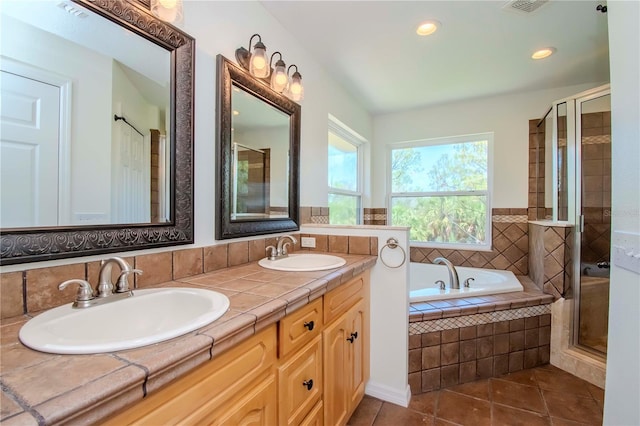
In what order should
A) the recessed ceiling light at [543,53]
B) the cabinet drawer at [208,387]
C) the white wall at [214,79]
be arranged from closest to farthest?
the cabinet drawer at [208,387] → the white wall at [214,79] → the recessed ceiling light at [543,53]

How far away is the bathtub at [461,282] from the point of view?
2.11 m

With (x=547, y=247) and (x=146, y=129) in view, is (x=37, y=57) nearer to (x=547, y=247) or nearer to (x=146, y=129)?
(x=146, y=129)

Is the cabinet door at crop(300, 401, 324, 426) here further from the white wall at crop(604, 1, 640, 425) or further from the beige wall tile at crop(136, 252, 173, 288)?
the white wall at crop(604, 1, 640, 425)

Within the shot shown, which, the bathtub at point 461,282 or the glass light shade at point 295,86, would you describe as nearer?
the glass light shade at point 295,86

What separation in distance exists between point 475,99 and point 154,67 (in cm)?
312

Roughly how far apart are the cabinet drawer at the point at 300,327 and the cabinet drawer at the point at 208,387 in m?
0.05

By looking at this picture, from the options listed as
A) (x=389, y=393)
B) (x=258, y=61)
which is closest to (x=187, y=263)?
(x=258, y=61)

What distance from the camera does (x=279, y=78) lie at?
5.37 feet

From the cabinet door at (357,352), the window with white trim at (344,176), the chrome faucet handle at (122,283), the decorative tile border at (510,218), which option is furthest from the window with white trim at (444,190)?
the chrome faucet handle at (122,283)

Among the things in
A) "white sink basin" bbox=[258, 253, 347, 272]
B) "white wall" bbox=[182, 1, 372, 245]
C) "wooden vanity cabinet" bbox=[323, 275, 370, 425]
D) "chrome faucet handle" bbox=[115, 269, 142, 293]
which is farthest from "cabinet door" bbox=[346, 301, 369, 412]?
"chrome faucet handle" bbox=[115, 269, 142, 293]

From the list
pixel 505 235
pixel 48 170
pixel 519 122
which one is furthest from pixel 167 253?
pixel 519 122

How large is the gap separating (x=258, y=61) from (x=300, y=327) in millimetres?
1349

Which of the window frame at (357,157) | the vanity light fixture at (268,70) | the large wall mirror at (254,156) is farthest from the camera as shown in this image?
the window frame at (357,157)

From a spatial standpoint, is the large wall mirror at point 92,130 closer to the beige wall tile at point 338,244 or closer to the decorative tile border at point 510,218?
the beige wall tile at point 338,244
